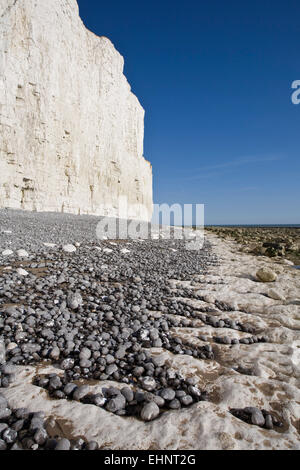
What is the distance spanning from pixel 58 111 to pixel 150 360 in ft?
70.2

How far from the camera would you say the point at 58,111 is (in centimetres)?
1894

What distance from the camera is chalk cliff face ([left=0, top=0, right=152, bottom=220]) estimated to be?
52.3 ft

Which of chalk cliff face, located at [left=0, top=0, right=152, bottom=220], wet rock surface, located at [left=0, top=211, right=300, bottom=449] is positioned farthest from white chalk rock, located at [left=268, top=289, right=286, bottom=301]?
chalk cliff face, located at [left=0, top=0, right=152, bottom=220]

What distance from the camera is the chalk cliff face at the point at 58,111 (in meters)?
16.0

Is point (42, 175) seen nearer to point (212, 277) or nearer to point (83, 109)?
point (83, 109)

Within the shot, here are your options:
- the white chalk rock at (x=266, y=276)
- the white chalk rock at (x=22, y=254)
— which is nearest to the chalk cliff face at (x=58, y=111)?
the white chalk rock at (x=22, y=254)

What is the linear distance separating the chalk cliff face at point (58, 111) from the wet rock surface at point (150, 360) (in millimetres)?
14699

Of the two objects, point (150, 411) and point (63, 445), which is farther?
point (150, 411)

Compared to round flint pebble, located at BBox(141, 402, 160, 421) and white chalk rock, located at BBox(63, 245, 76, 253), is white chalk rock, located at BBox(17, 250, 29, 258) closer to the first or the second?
white chalk rock, located at BBox(63, 245, 76, 253)

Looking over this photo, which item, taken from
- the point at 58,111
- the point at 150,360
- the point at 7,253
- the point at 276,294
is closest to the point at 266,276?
the point at 276,294

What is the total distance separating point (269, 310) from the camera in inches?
145

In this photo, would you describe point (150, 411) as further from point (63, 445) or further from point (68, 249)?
point (68, 249)
